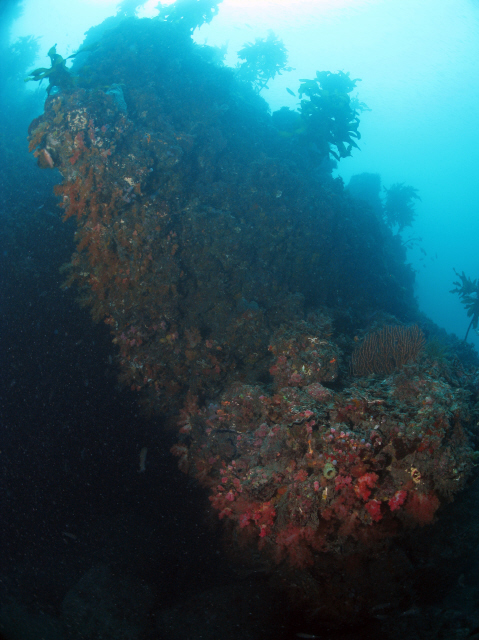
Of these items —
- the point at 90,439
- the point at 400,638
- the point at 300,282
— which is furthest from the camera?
the point at 300,282

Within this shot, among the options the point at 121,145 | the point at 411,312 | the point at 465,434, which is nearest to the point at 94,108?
the point at 121,145

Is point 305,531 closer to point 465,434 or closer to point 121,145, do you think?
point 465,434

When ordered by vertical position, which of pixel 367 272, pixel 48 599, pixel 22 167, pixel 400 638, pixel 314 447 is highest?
pixel 367 272

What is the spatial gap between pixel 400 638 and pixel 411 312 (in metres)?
9.74

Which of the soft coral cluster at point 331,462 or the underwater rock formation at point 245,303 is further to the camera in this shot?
the underwater rock formation at point 245,303

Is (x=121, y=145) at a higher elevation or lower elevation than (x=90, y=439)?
higher

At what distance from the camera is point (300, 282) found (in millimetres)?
7988

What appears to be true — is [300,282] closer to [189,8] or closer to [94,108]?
[94,108]

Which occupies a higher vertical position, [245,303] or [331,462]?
[245,303]

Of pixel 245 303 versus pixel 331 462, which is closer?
pixel 331 462

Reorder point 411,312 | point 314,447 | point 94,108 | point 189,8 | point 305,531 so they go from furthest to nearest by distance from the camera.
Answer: point 189,8 < point 411,312 < point 94,108 < point 314,447 < point 305,531

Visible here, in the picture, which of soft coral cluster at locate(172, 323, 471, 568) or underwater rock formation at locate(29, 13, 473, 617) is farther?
underwater rock formation at locate(29, 13, 473, 617)

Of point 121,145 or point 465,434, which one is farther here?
point 121,145

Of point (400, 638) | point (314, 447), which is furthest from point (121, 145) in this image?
point (400, 638)
